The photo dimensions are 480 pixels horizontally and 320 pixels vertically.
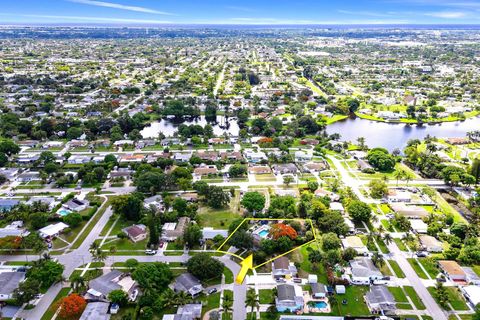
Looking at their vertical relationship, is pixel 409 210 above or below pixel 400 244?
above

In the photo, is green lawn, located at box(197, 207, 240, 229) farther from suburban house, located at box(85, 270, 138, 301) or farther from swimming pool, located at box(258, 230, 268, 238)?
suburban house, located at box(85, 270, 138, 301)

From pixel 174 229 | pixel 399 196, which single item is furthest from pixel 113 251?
pixel 399 196

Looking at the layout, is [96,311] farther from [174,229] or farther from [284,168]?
[284,168]

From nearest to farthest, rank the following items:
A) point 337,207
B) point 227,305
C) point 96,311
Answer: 1. point 227,305
2. point 96,311
3. point 337,207

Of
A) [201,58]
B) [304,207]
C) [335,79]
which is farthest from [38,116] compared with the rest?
[201,58]

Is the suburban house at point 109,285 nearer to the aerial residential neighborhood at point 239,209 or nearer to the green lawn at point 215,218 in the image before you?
the aerial residential neighborhood at point 239,209

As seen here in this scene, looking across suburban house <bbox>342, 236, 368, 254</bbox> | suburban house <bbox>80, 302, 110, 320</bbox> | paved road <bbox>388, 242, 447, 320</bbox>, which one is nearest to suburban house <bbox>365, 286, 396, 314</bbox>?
paved road <bbox>388, 242, 447, 320</bbox>

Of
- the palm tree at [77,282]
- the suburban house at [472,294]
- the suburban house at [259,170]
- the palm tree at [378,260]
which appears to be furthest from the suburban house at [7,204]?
the suburban house at [472,294]
